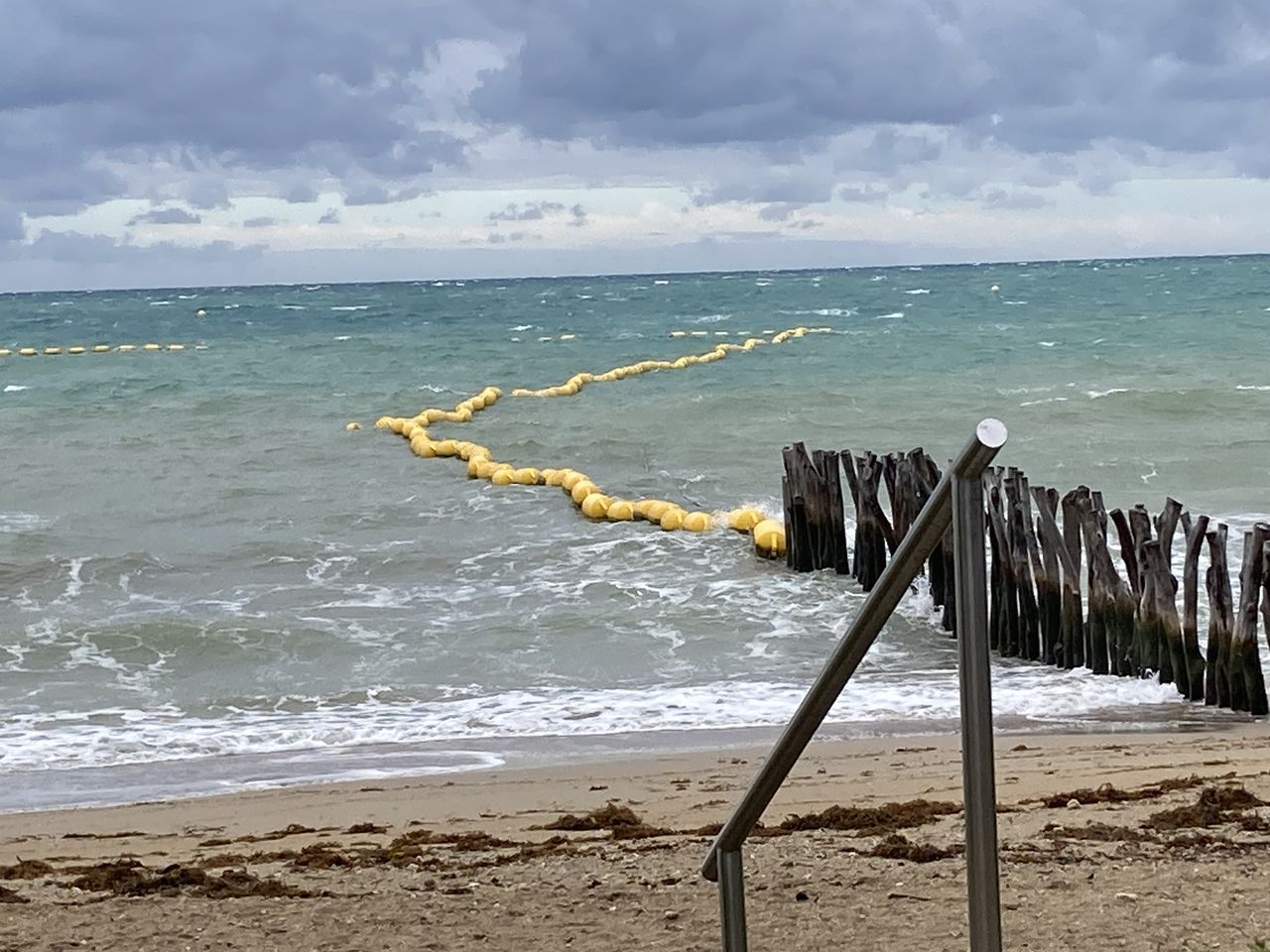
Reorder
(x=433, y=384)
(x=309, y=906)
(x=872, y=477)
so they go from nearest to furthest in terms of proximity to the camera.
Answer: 1. (x=309, y=906)
2. (x=872, y=477)
3. (x=433, y=384)

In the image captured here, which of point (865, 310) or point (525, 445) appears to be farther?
point (865, 310)

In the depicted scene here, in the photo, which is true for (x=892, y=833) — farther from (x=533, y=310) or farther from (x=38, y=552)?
(x=533, y=310)

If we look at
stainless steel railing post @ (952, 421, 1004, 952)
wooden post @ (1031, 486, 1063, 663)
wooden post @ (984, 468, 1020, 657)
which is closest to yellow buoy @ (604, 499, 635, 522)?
wooden post @ (984, 468, 1020, 657)

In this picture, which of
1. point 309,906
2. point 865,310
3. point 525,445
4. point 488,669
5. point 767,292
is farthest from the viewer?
point 767,292

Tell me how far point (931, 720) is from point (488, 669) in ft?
12.5

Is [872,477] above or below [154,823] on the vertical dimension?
above

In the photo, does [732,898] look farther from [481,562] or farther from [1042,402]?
[1042,402]

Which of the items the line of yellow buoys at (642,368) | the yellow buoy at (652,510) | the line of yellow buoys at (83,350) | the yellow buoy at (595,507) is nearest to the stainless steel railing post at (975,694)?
the yellow buoy at (652,510)

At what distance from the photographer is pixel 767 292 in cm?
11950

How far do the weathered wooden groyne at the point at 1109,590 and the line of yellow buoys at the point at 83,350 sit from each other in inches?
2310

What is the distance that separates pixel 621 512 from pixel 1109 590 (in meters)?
8.99

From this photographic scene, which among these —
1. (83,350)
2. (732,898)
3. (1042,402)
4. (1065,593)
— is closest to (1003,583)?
(1065,593)

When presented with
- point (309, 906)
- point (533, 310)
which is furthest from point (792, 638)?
point (533, 310)

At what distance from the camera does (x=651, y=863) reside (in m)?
6.53
